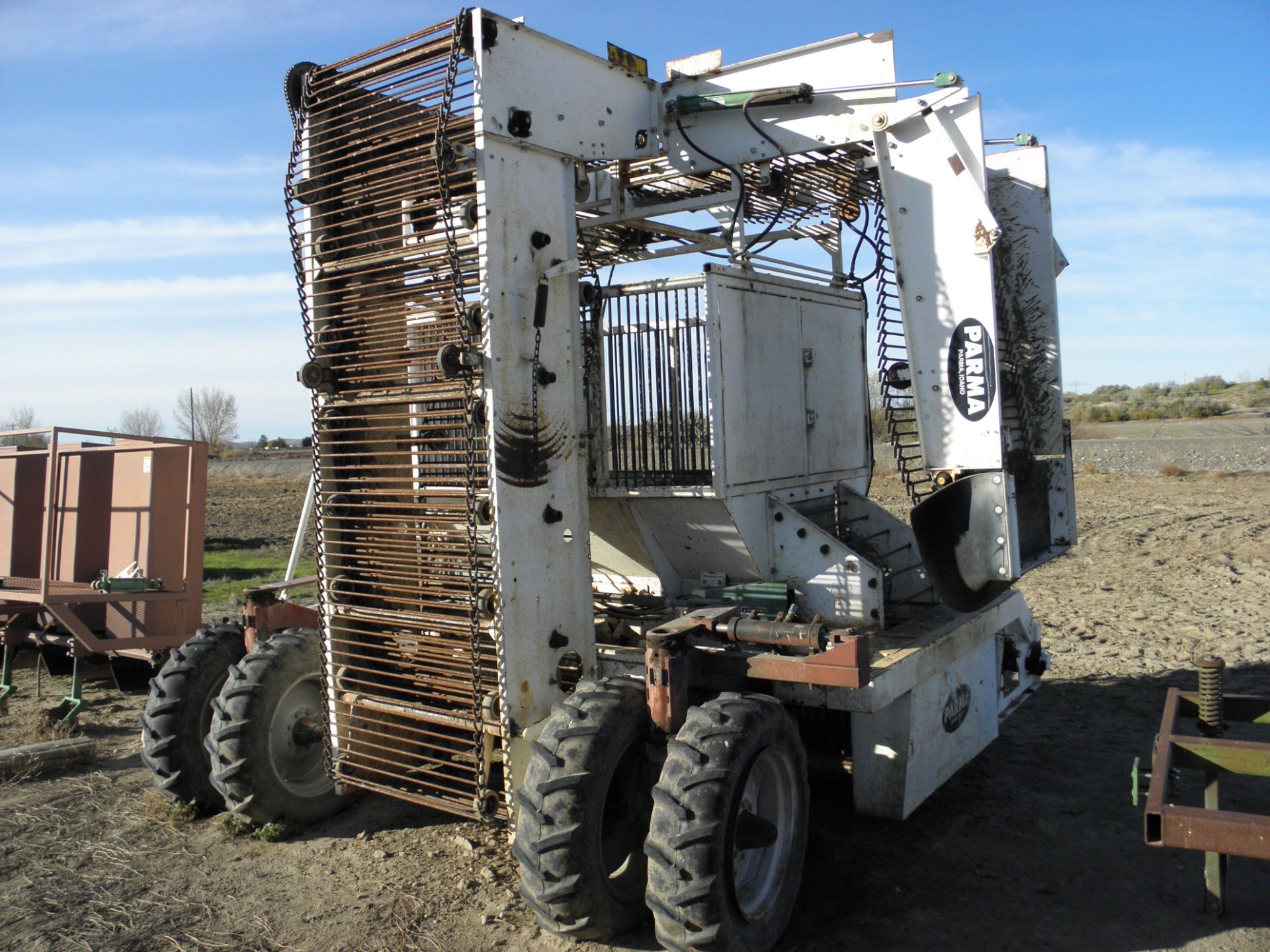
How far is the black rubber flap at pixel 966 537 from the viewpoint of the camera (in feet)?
17.2

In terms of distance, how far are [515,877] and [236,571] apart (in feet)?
41.6

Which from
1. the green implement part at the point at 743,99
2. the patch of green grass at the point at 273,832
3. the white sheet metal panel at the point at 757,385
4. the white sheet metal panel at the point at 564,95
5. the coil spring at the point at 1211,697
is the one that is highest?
the green implement part at the point at 743,99

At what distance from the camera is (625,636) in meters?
5.50

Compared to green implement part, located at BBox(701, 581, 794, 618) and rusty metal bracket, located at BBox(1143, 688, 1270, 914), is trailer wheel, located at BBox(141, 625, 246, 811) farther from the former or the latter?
rusty metal bracket, located at BBox(1143, 688, 1270, 914)

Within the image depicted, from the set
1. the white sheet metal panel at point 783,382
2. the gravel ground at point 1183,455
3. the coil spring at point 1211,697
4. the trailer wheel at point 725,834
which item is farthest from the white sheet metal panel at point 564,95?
the gravel ground at point 1183,455

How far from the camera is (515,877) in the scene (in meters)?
4.83

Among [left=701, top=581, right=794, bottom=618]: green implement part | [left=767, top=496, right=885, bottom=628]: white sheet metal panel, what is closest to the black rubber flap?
[left=767, top=496, right=885, bottom=628]: white sheet metal panel

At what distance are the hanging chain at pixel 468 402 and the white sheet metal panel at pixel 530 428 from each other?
0.09m

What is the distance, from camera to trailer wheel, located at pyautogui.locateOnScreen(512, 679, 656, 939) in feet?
12.5

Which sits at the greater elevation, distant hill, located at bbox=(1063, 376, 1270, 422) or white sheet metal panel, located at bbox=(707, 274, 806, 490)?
distant hill, located at bbox=(1063, 376, 1270, 422)

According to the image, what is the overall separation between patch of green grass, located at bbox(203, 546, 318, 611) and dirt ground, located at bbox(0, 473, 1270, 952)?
5347 mm

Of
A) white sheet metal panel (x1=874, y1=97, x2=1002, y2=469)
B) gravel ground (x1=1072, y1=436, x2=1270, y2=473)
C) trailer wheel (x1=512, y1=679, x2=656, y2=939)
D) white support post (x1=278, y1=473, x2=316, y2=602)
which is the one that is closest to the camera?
trailer wheel (x1=512, y1=679, x2=656, y2=939)

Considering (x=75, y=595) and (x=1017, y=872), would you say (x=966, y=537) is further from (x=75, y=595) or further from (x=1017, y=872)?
(x=75, y=595)

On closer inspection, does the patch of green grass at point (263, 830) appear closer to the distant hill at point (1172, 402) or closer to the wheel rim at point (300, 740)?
the wheel rim at point (300, 740)
